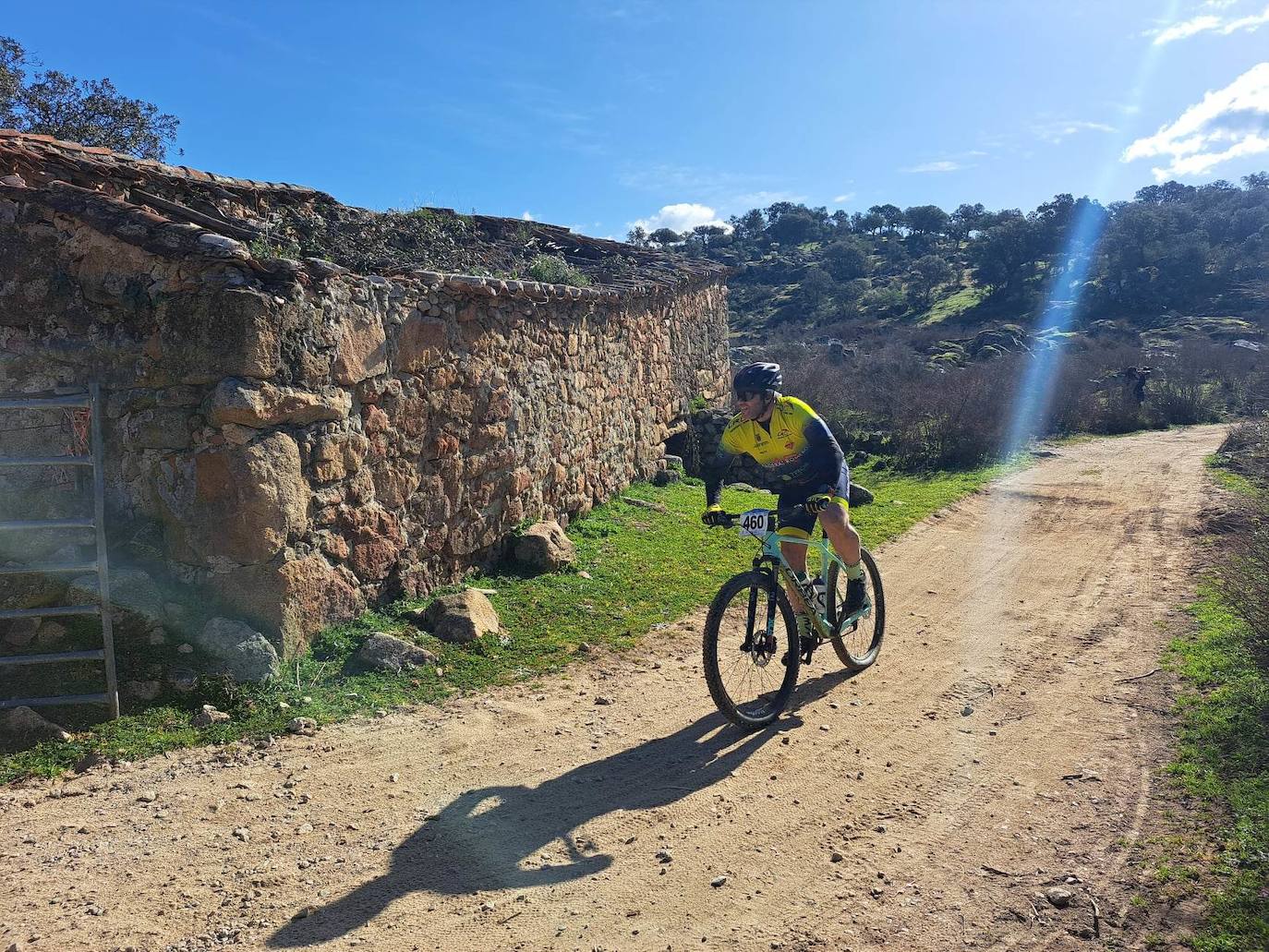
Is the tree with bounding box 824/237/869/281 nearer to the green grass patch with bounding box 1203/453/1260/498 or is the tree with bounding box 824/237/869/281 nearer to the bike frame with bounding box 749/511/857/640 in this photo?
the green grass patch with bounding box 1203/453/1260/498

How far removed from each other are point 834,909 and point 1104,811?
55.9 inches

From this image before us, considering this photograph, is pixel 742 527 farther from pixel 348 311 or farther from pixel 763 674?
pixel 348 311

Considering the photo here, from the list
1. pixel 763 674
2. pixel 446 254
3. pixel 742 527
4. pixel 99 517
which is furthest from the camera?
pixel 446 254

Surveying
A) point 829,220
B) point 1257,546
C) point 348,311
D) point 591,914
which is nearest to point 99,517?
point 348,311

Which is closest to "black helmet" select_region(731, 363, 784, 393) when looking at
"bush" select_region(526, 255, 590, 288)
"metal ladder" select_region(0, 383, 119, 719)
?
"metal ladder" select_region(0, 383, 119, 719)

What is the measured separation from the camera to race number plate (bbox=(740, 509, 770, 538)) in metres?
4.71

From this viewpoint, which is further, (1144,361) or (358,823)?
(1144,361)

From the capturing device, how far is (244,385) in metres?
4.77

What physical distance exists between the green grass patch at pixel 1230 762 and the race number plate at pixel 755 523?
225 cm

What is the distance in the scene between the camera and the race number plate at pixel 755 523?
4711mm

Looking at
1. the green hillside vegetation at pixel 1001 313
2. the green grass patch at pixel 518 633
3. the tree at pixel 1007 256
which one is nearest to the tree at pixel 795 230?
the green hillside vegetation at pixel 1001 313

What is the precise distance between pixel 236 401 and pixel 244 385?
4.7 inches

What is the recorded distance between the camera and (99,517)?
441 cm

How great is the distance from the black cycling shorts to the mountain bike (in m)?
0.05
